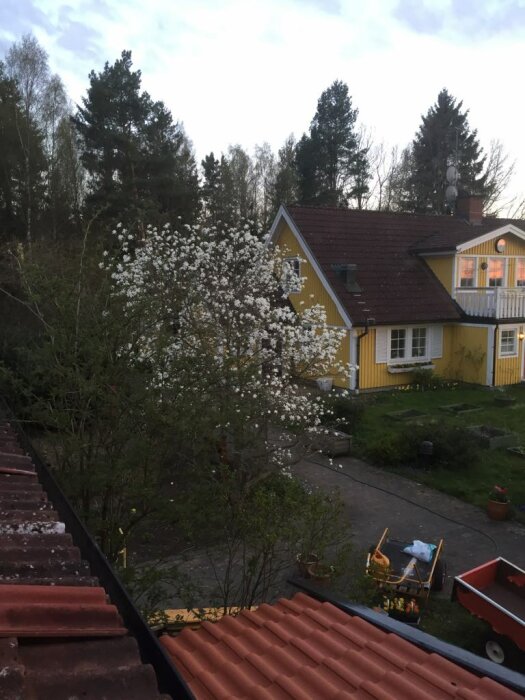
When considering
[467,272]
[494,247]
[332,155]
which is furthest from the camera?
[332,155]

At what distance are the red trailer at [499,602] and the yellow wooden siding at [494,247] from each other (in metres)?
16.9

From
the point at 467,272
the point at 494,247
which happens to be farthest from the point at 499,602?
the point at 494,247

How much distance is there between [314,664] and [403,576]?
401 cm

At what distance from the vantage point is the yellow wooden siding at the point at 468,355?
20953 mm

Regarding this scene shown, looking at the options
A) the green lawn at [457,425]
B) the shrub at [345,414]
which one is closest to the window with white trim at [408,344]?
the green lawn at [457,425]

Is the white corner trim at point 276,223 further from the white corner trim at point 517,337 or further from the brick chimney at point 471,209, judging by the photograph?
the brick chimney at point 471,209

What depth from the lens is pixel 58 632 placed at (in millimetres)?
2357

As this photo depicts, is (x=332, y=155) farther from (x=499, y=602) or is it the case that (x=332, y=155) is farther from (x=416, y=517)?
(x=499, y=602)

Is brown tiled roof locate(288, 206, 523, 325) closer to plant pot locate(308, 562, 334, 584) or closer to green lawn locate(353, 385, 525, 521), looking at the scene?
green lawn locate(353, 385, 525, 521)

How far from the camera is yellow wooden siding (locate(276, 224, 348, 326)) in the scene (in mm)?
20298

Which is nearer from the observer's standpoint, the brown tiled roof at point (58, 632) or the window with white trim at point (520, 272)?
the brown tiled roof at point (58, 632)

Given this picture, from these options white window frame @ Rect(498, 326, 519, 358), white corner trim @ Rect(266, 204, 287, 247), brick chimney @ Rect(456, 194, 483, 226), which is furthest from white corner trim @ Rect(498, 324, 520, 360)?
white corner trim @ Rect(266, 204, 287, 247)

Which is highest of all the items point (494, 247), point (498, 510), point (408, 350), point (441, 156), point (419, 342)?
point (441, 156)

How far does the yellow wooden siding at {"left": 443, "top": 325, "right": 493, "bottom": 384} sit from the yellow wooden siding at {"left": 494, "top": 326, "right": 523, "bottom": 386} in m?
0.41
